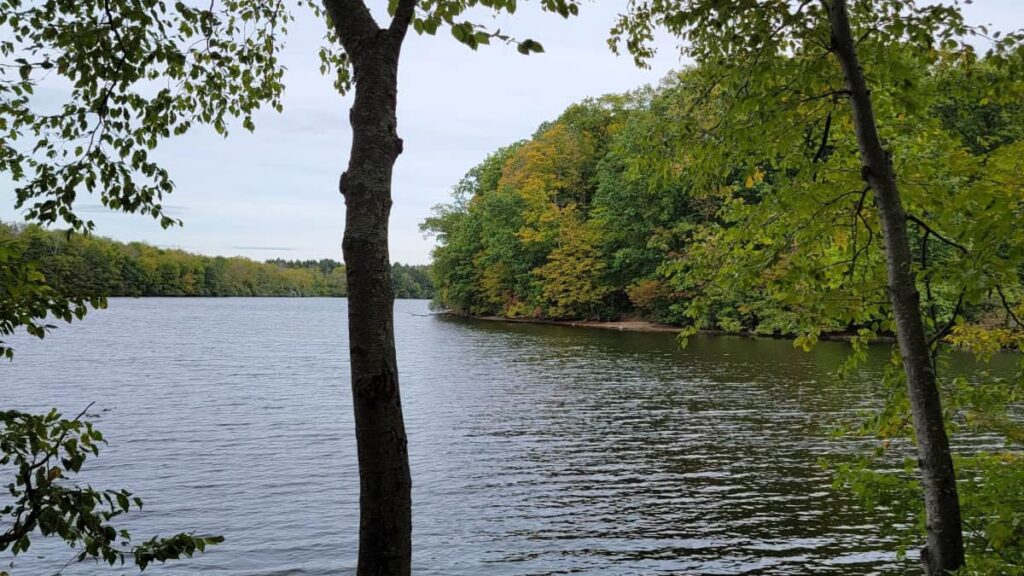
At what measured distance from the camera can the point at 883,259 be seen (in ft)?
19.3

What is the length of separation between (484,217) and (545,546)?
211 feet

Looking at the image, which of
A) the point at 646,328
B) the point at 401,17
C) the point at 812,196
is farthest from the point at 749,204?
the point at 646,328

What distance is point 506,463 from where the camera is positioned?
587 inches

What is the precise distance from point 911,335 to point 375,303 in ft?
11.8

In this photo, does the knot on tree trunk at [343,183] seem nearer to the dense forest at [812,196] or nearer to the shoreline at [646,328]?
the dense forest at [812,196]

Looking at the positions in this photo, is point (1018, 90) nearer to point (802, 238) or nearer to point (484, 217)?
point (802, 238)

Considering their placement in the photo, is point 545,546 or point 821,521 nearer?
point 545,546

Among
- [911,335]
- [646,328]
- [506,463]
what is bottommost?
[506,463]

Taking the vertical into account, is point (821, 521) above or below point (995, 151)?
below

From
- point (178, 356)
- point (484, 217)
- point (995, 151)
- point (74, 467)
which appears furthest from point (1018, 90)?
point (484, 217)

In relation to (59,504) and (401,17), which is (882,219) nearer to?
(401,17)

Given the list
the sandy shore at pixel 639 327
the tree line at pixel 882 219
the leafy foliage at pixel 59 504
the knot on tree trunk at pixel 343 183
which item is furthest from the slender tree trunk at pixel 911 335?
the sandy shore at pixel 639 327

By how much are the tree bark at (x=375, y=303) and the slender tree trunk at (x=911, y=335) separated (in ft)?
10.3

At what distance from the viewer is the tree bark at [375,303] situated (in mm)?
2893
